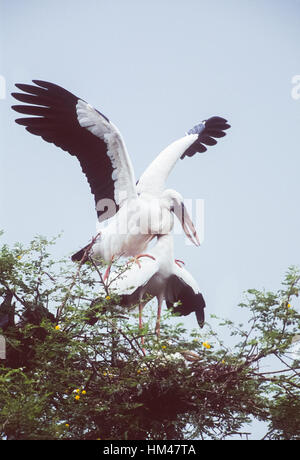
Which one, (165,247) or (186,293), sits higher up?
(165,247)

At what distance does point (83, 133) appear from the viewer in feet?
19.8

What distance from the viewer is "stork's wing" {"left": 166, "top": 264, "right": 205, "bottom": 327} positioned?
19.2ft

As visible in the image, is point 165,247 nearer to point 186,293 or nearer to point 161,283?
point 161,283

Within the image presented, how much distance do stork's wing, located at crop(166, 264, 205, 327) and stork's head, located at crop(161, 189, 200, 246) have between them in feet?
1.23

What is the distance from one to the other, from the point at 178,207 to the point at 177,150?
83 cm

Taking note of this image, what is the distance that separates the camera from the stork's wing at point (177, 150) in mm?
6273

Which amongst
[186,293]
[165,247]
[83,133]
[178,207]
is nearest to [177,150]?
[178,207]

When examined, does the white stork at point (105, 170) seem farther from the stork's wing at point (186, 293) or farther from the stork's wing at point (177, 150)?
the stork's wing at point (186, 293)

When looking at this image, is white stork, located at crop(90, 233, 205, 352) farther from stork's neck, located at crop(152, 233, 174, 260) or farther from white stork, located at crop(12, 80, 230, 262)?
white stork, located at crop(12, 80, 230, 262)
